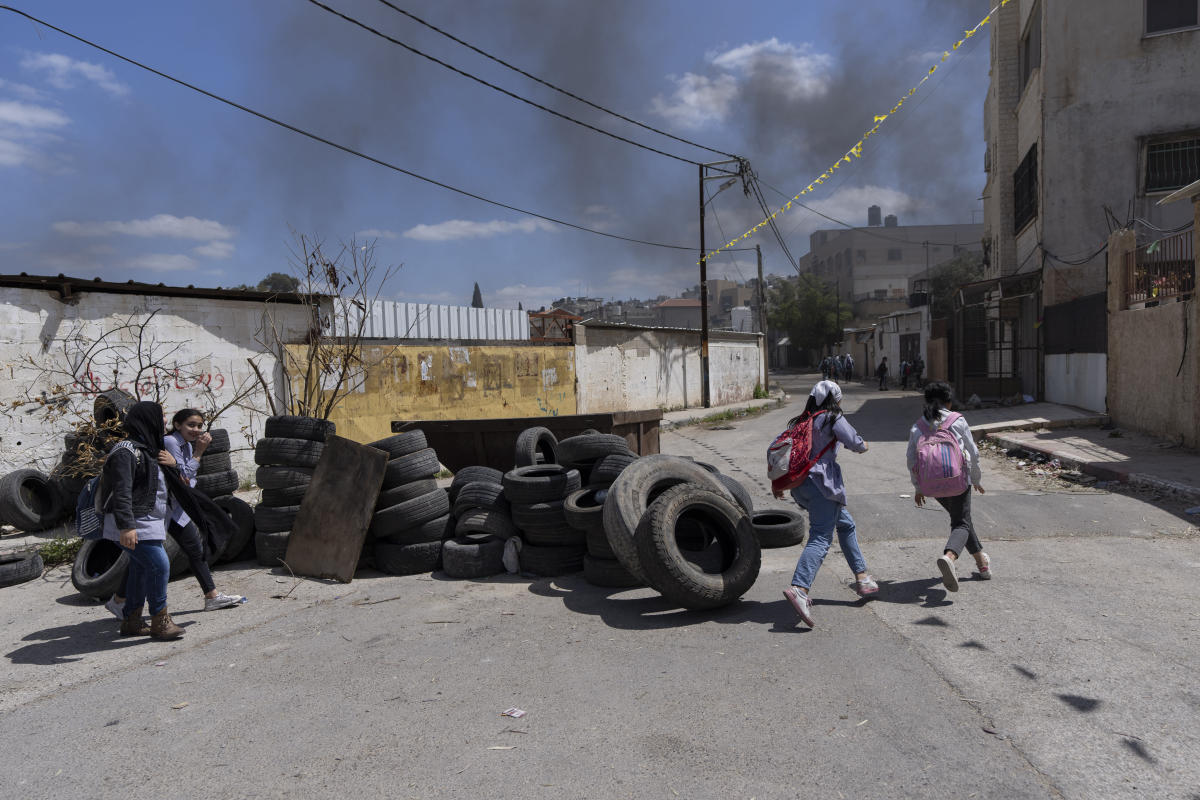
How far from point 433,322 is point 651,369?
10.8 metres

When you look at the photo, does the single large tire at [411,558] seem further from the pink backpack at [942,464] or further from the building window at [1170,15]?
the building window at [1170,15]

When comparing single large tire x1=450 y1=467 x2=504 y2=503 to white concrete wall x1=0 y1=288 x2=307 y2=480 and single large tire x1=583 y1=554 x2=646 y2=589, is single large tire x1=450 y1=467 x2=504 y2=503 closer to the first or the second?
single large tire x1=583 y1=554 x2=646 y2=589

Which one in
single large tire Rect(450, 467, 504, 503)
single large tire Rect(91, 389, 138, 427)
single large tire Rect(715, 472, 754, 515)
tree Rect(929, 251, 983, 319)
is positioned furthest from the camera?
tree Rect(929, 251, 983, 319)

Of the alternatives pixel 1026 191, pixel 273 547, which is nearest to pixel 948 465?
pixel 273 547

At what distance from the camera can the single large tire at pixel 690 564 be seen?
5.39m

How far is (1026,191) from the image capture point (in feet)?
72.7

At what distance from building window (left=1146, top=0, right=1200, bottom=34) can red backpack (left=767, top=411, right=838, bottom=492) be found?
62.8 feet

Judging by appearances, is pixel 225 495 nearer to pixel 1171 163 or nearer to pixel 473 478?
pixel 473 478

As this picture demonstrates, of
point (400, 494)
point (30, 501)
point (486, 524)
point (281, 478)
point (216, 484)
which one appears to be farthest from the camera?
point (30, 501)

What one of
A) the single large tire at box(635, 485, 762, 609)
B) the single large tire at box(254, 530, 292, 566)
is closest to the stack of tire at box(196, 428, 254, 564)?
the single large tire at box(254, 530, 292, 566)

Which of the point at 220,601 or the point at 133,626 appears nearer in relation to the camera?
the point at 133,626

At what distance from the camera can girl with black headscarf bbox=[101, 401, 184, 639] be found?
531 cm

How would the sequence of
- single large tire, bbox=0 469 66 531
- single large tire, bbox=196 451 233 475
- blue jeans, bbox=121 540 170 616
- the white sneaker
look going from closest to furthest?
1. blue jeans, bbox=121 540 170 616
2. the white sneaker
3. single large tire, bbox=196 451 233 475
4. single large tire, bbox=0 469 66 531

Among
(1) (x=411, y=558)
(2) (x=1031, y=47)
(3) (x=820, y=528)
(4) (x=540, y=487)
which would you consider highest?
(2) (x=1031, y=47)
